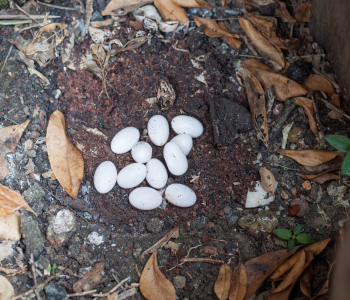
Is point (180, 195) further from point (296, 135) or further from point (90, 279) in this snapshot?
point (296, 135)

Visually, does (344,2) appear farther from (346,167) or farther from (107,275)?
(107,275)

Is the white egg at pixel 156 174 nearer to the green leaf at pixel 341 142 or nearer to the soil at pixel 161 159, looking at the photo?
the soil at pixel 161 159

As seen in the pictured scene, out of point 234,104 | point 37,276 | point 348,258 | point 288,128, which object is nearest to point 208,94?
point 234,104

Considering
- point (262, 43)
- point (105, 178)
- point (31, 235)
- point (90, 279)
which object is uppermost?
point (262, 43)

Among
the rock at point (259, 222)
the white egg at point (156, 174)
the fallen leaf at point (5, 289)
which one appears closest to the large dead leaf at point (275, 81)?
the rock at point (259, 222)

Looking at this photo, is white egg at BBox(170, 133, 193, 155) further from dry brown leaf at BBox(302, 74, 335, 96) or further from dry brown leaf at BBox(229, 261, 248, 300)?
dry brown leaf at BBox(302, 74, 335, 96)

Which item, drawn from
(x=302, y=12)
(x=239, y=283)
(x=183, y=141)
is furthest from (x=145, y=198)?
(x=302, y=12)
